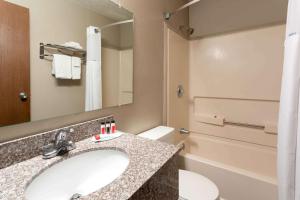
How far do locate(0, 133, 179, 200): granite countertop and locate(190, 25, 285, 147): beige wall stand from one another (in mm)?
1477

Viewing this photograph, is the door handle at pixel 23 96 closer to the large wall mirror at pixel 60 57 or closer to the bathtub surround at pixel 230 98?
the large wall mirror at pixel 60 57

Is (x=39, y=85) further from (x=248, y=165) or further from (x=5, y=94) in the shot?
(x=248, y=165)

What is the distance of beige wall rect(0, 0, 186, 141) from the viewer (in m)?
1.29

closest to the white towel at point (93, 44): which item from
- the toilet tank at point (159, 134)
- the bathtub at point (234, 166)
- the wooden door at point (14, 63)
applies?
the wooden door at point (14, 63)

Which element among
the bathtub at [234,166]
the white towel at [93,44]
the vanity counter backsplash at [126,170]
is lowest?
the bathtub at [234,166]

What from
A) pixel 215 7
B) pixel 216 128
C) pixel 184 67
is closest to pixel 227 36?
pixel 215 7

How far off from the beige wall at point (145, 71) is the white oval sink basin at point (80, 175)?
0.29 meters

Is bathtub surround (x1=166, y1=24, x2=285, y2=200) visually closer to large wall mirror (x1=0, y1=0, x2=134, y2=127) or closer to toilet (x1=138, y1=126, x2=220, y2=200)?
toilet (x1=138, y1=126, x2=220, y2=200)

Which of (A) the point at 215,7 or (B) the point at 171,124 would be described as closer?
(B) the point at 171,124

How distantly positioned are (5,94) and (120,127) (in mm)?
694

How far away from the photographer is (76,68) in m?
0.93

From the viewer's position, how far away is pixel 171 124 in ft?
6.02

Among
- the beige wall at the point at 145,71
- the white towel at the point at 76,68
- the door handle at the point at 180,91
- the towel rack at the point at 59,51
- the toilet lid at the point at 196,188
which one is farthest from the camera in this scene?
the door handle at the point at 180,91

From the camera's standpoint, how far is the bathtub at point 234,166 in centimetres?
133
